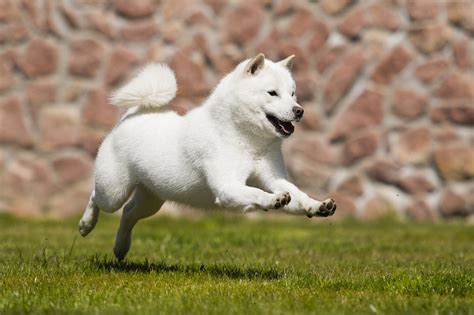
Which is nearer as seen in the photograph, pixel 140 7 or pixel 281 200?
pixel 281 200

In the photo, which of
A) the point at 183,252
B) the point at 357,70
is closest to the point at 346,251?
the point at 183,252

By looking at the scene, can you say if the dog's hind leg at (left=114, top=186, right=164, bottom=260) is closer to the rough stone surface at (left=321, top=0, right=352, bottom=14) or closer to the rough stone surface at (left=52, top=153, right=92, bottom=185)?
the rough stone surface at (left=52, top=153, right=92, bottom=185)

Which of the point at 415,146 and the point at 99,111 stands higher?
the point at 415,146

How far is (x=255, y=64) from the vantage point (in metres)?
4.86

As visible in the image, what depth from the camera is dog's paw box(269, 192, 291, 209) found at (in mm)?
4305

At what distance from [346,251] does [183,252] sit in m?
1.18

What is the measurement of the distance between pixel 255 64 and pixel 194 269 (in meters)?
1.22

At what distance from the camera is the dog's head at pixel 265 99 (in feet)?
15.5

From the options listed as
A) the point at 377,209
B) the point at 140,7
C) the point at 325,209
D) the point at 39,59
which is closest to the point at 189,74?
the point at 140,7

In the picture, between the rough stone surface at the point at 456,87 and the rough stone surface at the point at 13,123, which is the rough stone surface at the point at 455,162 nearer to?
the rough stone surface at the point at 456,87

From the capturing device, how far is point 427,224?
8.90m

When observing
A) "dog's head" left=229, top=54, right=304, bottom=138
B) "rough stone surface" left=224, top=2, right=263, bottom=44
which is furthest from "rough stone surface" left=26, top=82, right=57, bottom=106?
"dog's head" left=229, top=54, right=304, bottom=138

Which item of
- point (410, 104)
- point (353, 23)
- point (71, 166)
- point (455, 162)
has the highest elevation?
point (353, 23)

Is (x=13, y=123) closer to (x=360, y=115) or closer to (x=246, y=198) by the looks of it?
(x=360, y=115)
